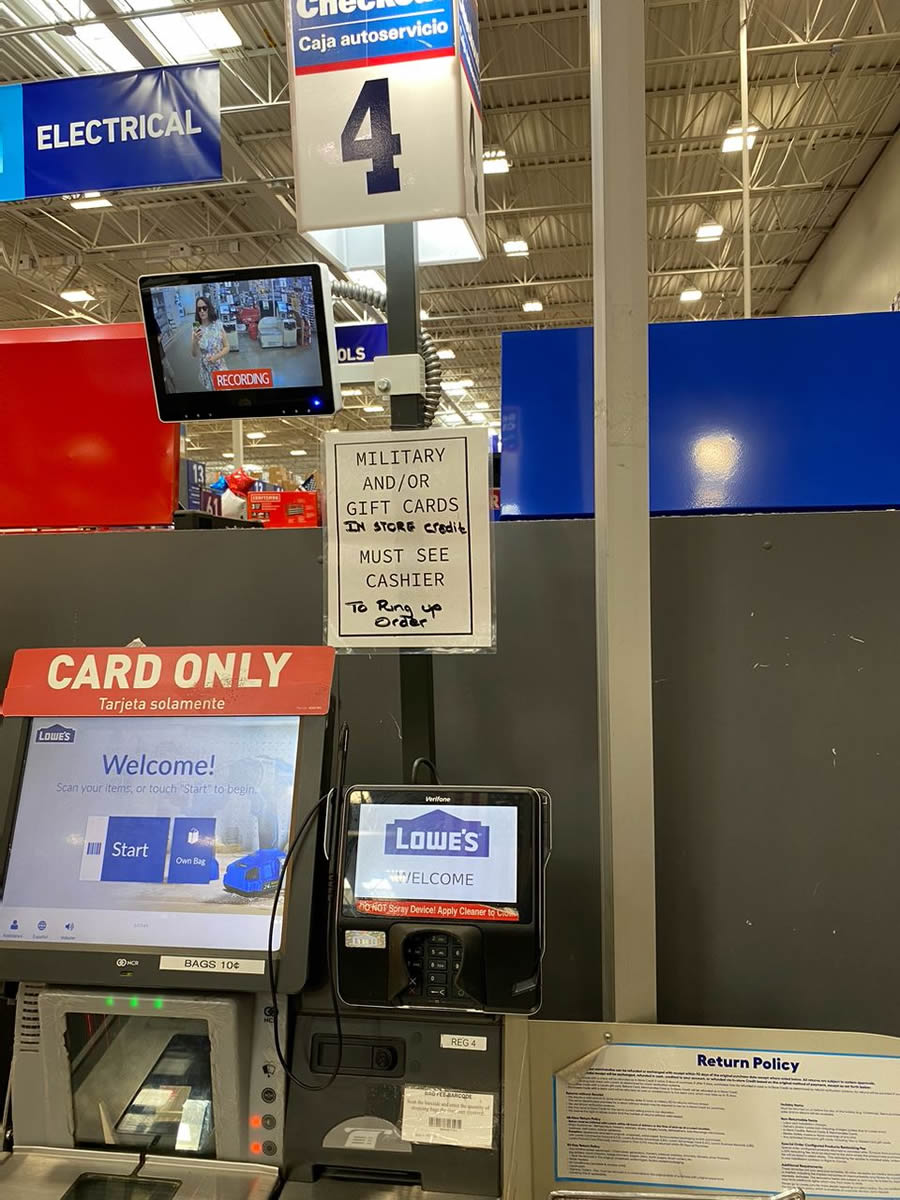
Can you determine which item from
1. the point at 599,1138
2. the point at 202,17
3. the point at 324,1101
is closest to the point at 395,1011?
the point at 324,1101

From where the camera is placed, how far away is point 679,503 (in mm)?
1529

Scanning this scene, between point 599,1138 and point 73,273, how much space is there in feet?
33.7

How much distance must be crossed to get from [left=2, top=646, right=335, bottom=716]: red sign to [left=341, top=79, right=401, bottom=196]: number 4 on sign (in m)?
0.66

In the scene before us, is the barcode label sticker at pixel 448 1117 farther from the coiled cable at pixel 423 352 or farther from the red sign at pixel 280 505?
the red sign at pixel 280 505

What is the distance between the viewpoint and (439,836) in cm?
104

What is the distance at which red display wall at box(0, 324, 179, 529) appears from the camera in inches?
66.1

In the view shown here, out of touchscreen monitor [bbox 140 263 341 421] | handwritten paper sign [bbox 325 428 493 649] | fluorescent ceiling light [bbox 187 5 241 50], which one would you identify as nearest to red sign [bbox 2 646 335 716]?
handwritten paper sign [bbox 325 428 493 649]

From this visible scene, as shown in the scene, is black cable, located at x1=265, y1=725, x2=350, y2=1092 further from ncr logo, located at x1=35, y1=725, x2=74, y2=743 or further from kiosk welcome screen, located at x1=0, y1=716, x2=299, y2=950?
ncr logo, located at x1=35, y1=725, x2=74, y2=743

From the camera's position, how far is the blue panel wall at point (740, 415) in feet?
4.91

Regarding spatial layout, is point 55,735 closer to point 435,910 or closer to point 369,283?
point 435,910

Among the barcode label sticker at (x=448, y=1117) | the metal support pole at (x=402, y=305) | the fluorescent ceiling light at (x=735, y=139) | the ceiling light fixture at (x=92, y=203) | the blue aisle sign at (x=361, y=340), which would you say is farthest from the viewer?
the ceiling light fixture at (x=92, y=203)

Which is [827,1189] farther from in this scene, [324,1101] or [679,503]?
[679,503]

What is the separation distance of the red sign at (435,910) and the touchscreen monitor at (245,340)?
2.27 ft

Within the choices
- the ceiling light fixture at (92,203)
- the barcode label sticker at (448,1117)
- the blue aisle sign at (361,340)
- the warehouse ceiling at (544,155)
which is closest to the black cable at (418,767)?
the barcode label sticker at (448,1117)
